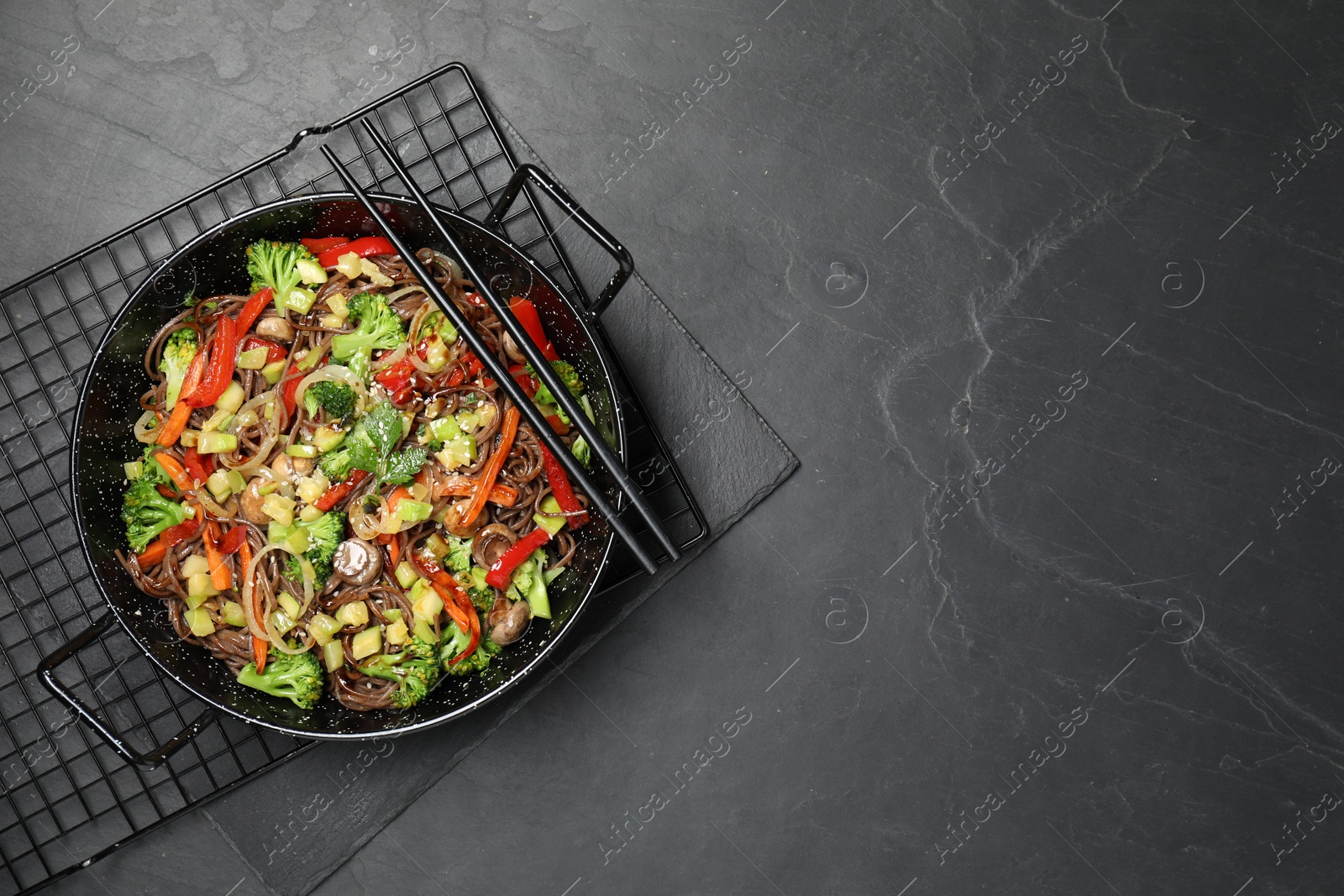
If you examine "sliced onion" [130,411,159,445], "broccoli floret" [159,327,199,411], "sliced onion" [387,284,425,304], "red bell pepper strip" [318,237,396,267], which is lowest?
"sliced onion" [130,411,159,445]

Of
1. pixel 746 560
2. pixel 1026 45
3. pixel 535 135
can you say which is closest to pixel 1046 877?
pixel 746 560

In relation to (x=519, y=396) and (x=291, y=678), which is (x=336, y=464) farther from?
(x=519, y=396)

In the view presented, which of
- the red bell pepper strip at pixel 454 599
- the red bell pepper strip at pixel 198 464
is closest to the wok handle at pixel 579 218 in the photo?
the red bell pepper strip at pixel 454 599

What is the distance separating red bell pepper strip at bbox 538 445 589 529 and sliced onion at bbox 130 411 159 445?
5.27ft

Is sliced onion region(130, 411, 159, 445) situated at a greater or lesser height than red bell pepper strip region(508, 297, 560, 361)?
greater

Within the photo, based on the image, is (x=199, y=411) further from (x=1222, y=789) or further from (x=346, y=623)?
(x=1222, y=789)

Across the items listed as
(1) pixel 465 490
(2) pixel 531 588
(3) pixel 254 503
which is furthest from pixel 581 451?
(3) pixel 254 503

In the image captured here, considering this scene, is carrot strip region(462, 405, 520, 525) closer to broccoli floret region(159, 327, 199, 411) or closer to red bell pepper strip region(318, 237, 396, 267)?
red bell pepper strip region(318, 237, 396, 267)

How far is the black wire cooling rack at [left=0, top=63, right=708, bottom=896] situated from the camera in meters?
3.94

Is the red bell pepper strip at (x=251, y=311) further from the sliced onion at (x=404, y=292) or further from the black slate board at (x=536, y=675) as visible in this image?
the black slate board at (x=536, y=675)

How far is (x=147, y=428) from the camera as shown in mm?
3637

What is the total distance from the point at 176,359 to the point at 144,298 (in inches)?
11.3

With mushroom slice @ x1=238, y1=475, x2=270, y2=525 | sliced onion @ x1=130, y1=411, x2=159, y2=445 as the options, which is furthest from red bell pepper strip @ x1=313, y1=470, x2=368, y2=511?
sliced onion @ x1=130, y1=411, x2=159, y2=445

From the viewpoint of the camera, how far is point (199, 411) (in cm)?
362
